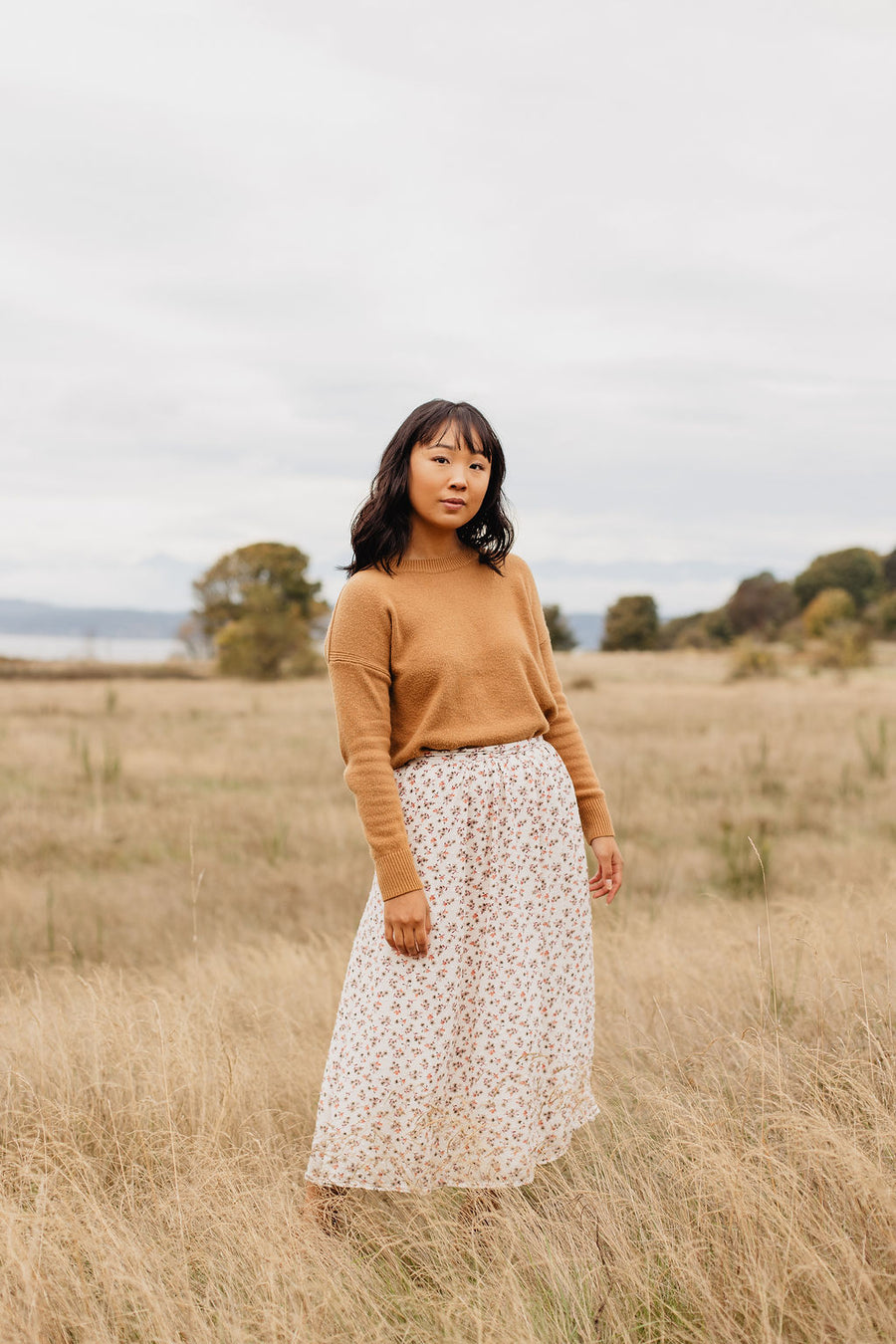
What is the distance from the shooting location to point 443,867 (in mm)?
2324

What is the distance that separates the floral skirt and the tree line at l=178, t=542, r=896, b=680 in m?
29.1

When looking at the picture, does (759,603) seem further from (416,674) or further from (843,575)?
(416,674)

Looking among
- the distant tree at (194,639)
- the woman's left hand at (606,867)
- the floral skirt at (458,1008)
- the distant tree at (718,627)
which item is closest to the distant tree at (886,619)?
the distant tree at (718,627)

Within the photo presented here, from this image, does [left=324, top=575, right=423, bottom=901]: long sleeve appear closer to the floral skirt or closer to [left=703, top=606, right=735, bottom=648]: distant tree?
the floral skirt

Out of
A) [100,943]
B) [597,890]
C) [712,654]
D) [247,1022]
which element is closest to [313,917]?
[100,943]

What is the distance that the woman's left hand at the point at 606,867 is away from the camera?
2631 mm

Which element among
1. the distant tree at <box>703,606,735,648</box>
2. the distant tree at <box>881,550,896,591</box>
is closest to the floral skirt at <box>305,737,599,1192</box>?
the distant tree at <box>703,606,735,648</box>

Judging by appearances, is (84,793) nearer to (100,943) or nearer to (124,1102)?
(100,943)

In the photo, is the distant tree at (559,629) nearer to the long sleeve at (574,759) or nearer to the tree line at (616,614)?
the tree line at (616,614)

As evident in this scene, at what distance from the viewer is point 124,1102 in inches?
117

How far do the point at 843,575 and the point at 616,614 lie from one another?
16.5m

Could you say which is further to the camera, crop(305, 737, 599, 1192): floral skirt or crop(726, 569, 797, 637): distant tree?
crop(726, 569, 797, 637): distant tree

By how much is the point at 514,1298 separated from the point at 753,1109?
3.23ft

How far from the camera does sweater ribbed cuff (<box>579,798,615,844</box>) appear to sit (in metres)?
2.63
